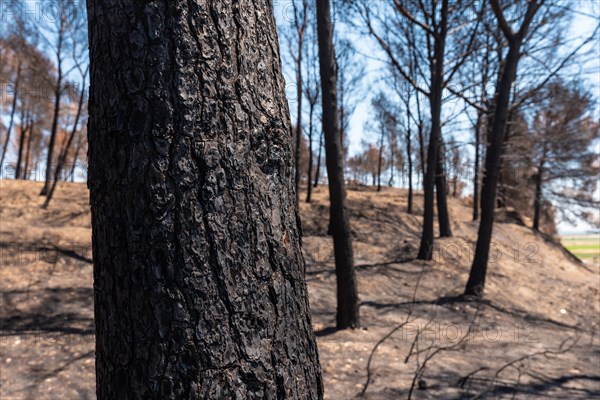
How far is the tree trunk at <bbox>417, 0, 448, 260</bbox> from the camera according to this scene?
12000 mm

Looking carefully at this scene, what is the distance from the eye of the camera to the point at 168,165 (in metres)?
1.19

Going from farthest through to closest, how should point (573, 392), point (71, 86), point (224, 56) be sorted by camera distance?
1. point (71, 86)
2. point (573, 392)
3. point (224, 56)

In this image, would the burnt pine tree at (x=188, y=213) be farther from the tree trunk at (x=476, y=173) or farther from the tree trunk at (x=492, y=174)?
the tree trunk at (x=476, y=173)

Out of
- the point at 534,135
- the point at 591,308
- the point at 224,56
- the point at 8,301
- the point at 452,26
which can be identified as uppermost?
the point at 452,26

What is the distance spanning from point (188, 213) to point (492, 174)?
9.78 m

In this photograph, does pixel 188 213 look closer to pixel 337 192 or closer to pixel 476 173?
pixel 337 192

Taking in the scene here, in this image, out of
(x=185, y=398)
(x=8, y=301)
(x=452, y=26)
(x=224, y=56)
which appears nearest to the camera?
(x=185, y=398)

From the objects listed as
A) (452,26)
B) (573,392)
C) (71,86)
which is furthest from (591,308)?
(71,86)

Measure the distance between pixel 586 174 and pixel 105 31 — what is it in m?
21.3

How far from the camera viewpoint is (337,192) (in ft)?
23.9

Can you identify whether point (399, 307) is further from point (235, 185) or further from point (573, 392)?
point (235, 185)

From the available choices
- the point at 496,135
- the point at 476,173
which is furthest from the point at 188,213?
the point at 476,173

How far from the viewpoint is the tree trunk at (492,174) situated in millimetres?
9664

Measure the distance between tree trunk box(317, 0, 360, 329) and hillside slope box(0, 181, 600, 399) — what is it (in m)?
0.44
